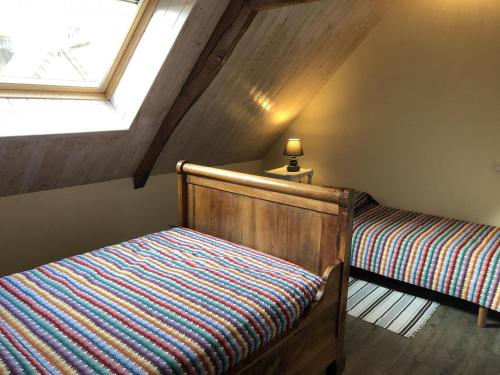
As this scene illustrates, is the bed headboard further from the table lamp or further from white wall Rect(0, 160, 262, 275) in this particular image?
the table lamp

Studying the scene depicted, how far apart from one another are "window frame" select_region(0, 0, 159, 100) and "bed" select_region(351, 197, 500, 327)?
A: 6.12ft

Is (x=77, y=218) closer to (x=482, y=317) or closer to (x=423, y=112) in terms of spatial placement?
(x=482, y=317)

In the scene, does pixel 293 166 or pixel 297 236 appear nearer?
pixel 297 236

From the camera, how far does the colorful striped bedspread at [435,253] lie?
2.36 metres

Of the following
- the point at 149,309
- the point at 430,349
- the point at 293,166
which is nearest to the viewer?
the point at 149,309

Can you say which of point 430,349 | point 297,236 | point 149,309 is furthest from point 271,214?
point 430,349

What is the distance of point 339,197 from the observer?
175 cm

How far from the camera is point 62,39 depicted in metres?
2.19

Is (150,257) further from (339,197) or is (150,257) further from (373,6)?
(373,6)

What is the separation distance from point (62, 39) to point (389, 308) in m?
2.46

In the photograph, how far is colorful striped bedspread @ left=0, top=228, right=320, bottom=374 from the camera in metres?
1.26

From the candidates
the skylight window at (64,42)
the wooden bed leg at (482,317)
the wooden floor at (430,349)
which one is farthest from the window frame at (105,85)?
the wooden bed leg at (482,317)

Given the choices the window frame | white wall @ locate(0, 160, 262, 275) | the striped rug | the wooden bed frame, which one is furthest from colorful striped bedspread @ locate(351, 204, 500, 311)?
the window frame

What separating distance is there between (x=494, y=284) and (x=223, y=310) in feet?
5.45
